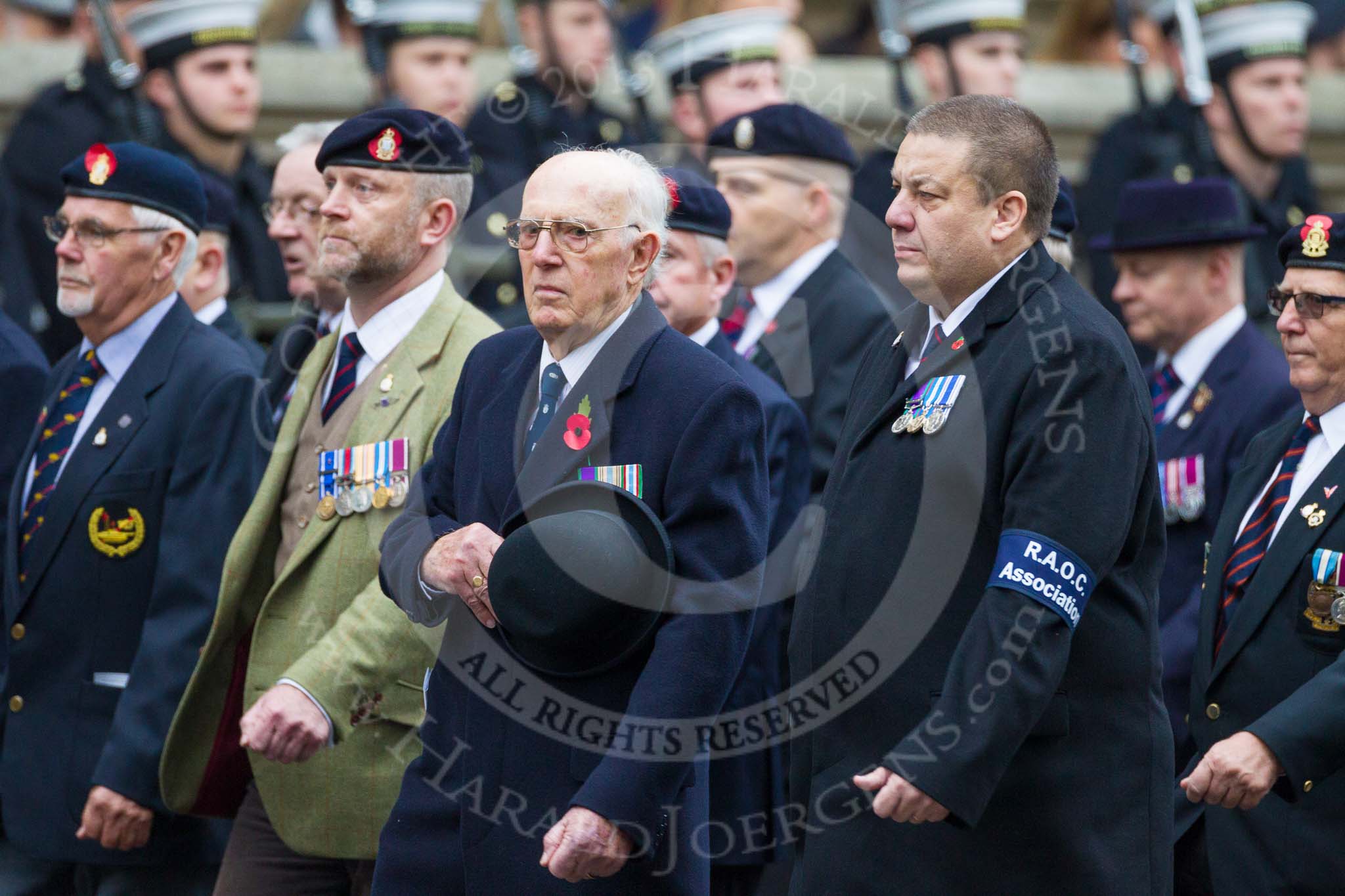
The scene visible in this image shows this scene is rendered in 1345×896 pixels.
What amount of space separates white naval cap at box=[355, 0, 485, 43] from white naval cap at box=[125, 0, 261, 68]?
0.60m

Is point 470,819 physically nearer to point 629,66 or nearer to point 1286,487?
point 1286,487

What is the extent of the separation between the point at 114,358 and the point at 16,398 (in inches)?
20.5

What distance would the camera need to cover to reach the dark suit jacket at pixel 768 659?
16.4ft

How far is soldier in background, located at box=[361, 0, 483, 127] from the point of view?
8031 mm

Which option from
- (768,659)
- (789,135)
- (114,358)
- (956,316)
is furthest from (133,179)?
(956,316)

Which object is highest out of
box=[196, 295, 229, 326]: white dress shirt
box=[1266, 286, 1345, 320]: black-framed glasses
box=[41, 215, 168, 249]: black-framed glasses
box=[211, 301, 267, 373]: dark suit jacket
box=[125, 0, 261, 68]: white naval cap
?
box=[125, 0, 261, 68]: white naval cap

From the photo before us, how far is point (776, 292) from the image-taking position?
5887 millimetres

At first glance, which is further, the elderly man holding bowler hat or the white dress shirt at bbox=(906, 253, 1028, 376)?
the white dress shirt at bbox=(906, 253, 1028, 376)

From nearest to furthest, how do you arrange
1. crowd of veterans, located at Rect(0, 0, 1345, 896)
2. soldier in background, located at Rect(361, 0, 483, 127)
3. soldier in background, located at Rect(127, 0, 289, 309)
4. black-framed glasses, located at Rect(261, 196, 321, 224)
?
1. crowd of veterans, located at Rect(0, 0, 1345, 896)
2. black-framed glasses, located at Rect(261, 196, 321, 224)
3. soldier in background, located at Rect(127, 0, 289, 309)
4. soldier in background, located at Rect(361, 0, 483, 127)

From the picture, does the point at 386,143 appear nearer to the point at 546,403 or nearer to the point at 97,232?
the point at 97,232

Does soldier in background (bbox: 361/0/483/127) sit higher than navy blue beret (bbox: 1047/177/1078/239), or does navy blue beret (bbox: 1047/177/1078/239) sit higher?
soldier in background (bbox: 361/0/483/127)

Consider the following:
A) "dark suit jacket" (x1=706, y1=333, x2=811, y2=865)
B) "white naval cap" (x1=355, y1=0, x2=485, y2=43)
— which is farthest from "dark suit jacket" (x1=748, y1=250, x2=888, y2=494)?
"white naval cap" (x1=355, y1=0, x2=485, y2=43)

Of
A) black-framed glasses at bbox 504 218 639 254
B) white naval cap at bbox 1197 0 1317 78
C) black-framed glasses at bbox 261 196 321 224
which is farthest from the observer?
white naval cap at bbox 1197 0 1317 78

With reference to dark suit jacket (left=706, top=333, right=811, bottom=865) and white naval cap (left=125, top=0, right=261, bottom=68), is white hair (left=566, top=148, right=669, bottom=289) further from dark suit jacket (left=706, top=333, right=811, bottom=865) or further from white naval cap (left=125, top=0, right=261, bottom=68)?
white naval cap (left=125, top=0, right=261, bottom=68)
